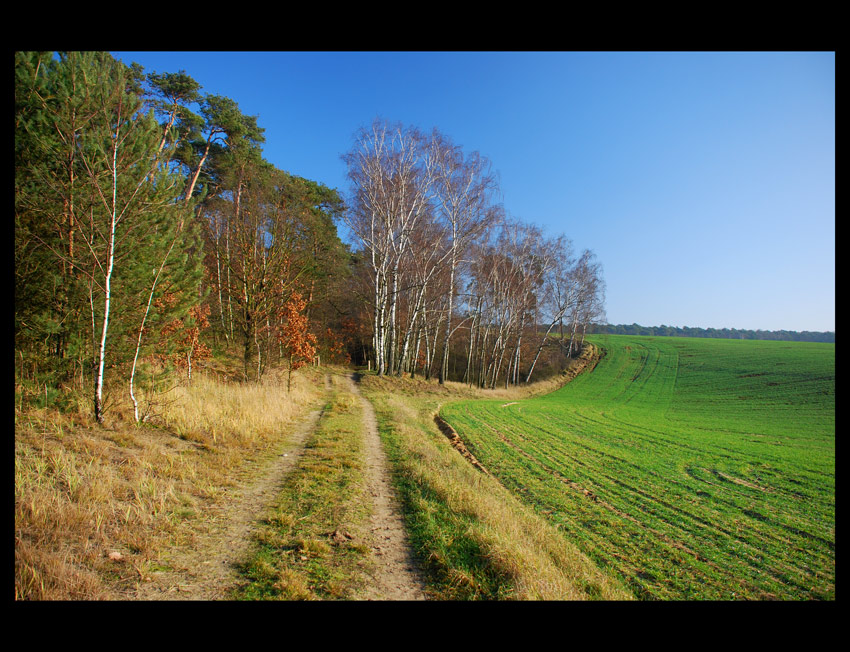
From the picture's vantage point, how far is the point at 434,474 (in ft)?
20.8

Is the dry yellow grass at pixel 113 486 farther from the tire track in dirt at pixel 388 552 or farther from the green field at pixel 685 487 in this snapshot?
the green field at pixel 685 487

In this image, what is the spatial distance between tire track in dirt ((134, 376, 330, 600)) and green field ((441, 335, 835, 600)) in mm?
4561

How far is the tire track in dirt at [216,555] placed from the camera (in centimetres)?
299

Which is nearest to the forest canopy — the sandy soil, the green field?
the sandy soil

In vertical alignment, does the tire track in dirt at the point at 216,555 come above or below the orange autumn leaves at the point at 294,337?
below

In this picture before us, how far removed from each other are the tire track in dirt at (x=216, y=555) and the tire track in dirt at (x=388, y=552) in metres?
1.24

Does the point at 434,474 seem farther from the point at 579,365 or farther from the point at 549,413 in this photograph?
the point at 579,365

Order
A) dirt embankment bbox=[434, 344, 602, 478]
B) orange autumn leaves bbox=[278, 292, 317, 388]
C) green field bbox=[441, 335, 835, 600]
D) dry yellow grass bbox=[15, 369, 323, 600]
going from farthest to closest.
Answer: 1. orange autumn leaves bbox=[278, 292, 317, 388]
2. dirt embankment bbox=[434, 344, 602, 478]
3. green field bbox=[441, 335, 835, 600]
4. dry yellow grass bbox=[15, 369, 323, 600]

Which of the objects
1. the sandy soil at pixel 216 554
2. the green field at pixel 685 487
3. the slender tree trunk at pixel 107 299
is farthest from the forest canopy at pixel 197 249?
the green field at pixel 685 487

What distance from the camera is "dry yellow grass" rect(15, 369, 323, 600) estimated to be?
9.69ft

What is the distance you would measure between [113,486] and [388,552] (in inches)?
138

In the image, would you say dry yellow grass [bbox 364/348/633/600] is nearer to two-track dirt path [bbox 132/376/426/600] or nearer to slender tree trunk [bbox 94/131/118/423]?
two-track dirt path [bbox 132/376/426/600]

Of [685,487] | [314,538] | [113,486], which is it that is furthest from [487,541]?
[685,487]
